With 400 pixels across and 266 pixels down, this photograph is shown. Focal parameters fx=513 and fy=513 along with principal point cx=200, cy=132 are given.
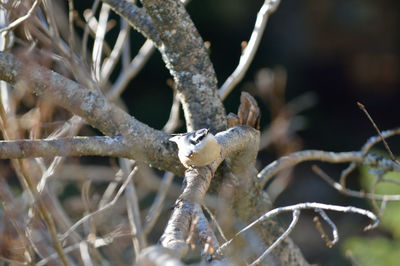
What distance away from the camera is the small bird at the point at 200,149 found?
108 centimetres

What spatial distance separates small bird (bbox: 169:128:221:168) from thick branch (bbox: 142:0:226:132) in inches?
14.2

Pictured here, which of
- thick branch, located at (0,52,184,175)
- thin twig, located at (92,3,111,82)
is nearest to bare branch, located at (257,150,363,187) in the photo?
thick branch, located at (0,52,184,175)

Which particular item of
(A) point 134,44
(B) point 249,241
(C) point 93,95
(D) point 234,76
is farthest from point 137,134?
(A) point 134,44

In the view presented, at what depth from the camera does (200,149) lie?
1086 millimetres

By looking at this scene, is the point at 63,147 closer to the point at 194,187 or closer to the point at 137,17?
the point at 194,187

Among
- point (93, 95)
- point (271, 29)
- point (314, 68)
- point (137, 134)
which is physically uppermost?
point (93, 95)

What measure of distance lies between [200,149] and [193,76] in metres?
0.45

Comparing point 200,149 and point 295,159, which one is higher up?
point 200,149

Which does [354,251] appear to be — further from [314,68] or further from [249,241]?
[314,68]

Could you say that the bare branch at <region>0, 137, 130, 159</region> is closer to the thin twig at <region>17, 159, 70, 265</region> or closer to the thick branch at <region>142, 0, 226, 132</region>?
the thin twig at <region>17, 159, 70, 265</region>

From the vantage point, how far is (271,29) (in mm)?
6285

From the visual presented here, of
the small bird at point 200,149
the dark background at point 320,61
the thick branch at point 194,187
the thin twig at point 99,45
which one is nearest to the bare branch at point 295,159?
the thick branch at point 194,187

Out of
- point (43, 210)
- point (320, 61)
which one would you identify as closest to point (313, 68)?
point (320, 61)

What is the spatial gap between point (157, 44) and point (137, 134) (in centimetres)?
34
